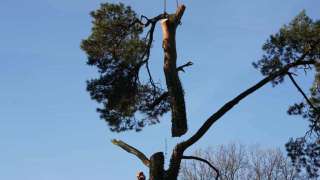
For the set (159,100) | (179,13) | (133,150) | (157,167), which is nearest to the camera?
(157,167)

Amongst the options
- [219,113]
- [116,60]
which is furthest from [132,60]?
[219,113]

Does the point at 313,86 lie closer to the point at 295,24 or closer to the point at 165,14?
the point at 295,24

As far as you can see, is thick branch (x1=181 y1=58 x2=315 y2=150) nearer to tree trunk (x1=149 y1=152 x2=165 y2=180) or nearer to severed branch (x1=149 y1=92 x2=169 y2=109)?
tree trunk (x1=149 y1=152 x2=165 y2=180)

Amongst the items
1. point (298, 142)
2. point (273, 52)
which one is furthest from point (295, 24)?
point (298, 142)

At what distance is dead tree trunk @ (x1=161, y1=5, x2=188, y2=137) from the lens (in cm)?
948

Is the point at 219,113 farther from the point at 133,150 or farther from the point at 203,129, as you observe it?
the point at 133,150

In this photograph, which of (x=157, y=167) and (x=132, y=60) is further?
(x=132, y=60)

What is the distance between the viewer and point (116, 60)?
1159 centimetres

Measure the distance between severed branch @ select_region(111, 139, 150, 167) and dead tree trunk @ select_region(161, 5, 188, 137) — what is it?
635 mm

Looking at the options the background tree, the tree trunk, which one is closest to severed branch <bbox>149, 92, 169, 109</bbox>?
the background tree

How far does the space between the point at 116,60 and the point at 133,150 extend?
223cm

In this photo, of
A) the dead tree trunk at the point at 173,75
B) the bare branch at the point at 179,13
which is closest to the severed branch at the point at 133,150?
the dead tree trunk at the point at 173,75

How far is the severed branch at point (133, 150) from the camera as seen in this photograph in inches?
382

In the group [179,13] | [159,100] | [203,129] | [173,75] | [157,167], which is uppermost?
[179,13]
